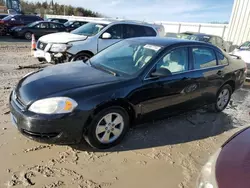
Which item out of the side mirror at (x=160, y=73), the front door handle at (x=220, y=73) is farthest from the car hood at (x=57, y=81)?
the front door handle at (x=220, y=73)

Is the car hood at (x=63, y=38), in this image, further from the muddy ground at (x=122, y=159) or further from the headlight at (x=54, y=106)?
the headlight at (x=54, y=106)

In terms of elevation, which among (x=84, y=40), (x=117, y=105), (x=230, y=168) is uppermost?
(x=84, y=40)

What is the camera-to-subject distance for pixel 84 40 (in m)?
7.27

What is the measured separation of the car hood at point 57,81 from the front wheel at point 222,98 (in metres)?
2.70

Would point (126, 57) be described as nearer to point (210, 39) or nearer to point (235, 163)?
point (235, 163)

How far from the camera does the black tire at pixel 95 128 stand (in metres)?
3.12

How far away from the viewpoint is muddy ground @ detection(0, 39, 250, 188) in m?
2.77

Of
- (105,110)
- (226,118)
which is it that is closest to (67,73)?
(105,110)

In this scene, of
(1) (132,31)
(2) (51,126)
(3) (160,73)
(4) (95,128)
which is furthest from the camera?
(1) (132,31)

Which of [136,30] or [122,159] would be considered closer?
[122,159]

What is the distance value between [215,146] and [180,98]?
3.19 ft

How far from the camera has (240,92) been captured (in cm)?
699

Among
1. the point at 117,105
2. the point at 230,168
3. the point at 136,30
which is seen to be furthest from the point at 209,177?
the point at 136,30

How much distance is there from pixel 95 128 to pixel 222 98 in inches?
128
